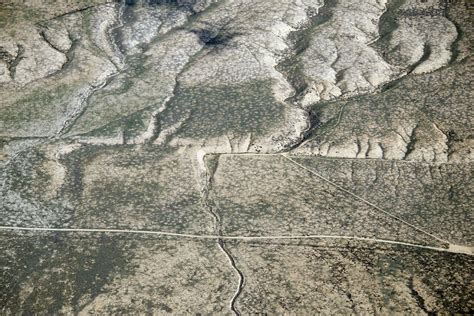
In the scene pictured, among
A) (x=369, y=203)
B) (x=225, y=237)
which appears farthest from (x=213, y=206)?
(x=369, y=203)

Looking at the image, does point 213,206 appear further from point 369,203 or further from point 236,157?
point 369,203

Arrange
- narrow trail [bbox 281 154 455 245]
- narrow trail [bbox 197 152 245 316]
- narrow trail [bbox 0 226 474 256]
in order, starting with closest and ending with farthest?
narrow trail [bbox 197 152 245 316] < narrow trail [bbox 0 226 474 256] < narrow trail [bbox 281 154 455 245]

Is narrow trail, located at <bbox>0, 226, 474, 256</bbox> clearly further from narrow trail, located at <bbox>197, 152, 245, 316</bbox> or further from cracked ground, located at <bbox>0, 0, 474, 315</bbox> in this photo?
narrow trail, located at <bbox>197, 152, 245, 316</bbox>

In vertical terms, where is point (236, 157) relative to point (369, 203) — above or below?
above

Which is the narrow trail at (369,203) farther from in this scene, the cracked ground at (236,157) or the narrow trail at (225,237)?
the narrow trail at (225,237)

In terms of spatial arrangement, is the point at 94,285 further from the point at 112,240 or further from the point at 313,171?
the point at 313,171

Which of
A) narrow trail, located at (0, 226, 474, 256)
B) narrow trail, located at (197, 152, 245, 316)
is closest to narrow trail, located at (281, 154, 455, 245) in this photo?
narrow trail, located at (0, 226, 474, 256)

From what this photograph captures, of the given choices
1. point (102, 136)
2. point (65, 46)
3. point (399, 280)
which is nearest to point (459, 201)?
point (399, 280)

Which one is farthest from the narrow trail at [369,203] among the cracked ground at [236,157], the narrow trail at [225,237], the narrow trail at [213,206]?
the narrow trail at [213,206]
